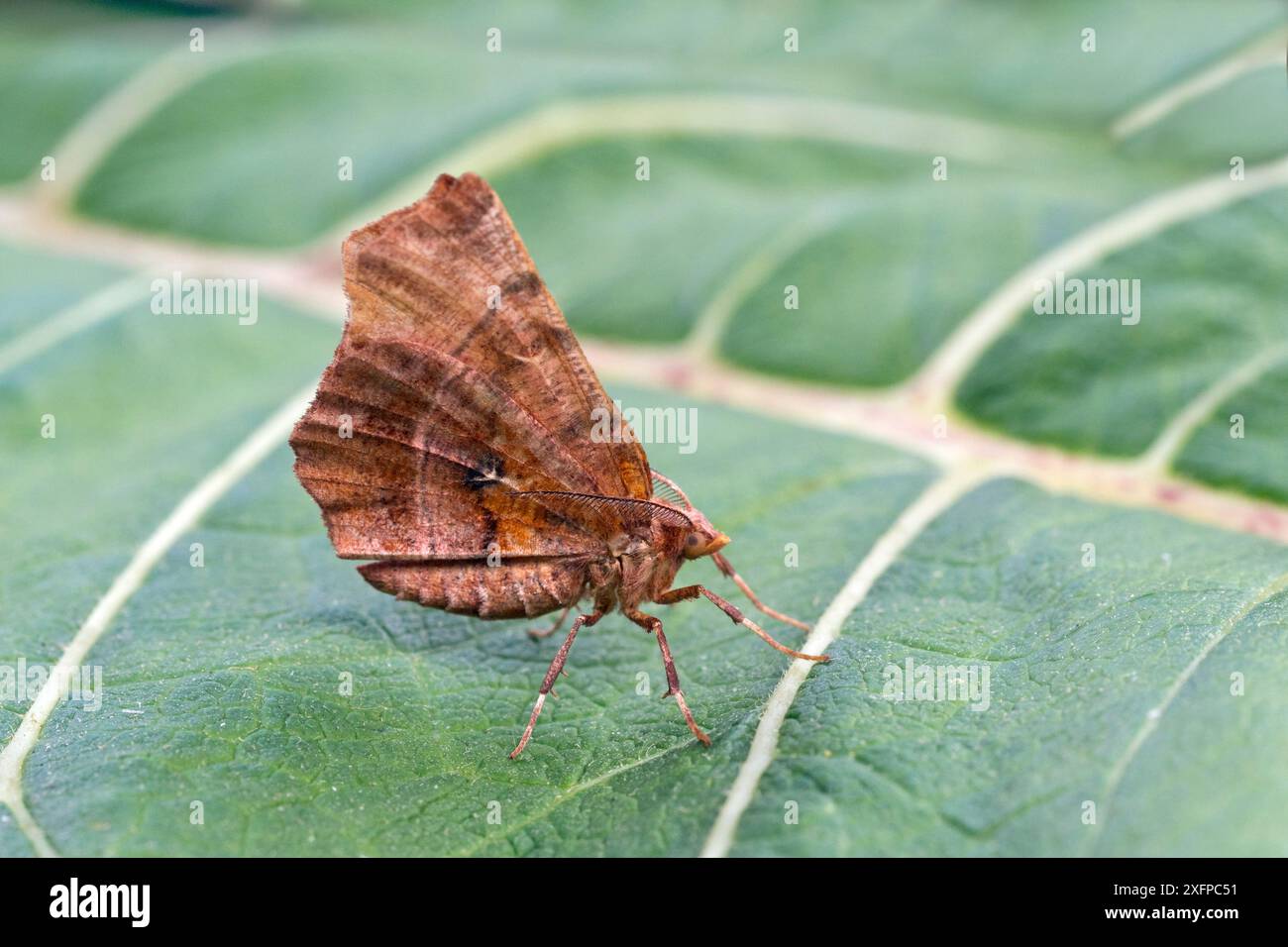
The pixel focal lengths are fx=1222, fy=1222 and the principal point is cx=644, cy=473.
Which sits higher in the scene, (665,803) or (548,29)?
(548,29)

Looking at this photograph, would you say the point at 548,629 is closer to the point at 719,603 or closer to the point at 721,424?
the point at 719,603

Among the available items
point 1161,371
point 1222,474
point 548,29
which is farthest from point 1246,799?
point 548,29

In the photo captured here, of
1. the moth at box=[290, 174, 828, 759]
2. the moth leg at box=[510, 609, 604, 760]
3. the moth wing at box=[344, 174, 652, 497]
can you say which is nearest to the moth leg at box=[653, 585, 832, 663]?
the moth at box=[290, 174, 828, 759]

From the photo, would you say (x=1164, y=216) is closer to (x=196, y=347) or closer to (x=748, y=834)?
(x=748, y=834)

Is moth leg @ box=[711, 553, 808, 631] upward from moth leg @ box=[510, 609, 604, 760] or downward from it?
upward

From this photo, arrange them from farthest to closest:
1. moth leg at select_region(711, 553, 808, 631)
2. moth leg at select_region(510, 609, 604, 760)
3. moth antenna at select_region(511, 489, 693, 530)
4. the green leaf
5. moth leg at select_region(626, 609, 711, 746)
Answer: moth leg at select_region(711, 553, 808, 631) → moth antenna at select_region(511, 489, 693, 530) → moth leg at select_region(510, 609, 604, 760) → moth leg at select_region(626, 609, 711, 746) → the green leaf

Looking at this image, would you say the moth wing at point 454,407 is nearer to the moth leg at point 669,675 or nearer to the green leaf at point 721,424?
the moth leg at point 669,675

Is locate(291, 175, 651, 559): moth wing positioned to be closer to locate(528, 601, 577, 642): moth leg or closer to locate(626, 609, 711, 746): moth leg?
locate(626, 609, 711, 746): moth leg
